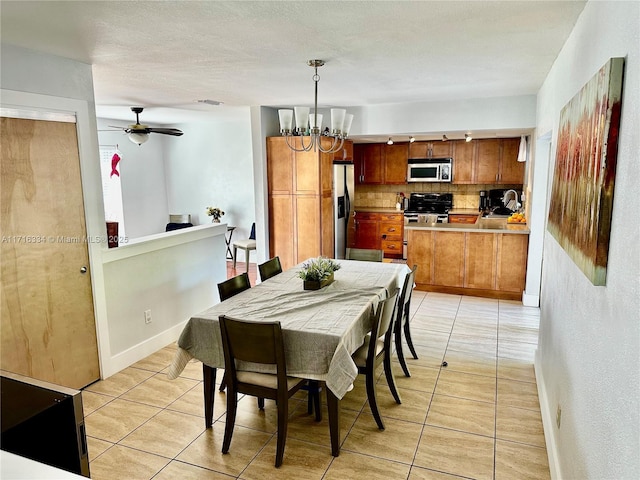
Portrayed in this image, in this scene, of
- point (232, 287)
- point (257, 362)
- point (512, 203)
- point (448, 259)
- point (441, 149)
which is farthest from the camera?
point (441, 149)

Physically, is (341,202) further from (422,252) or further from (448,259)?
(448,259)

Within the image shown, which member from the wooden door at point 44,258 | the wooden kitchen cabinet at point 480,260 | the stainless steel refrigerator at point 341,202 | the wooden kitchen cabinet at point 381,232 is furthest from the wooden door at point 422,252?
the wooden door at point 44,258

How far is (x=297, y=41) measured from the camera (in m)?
2.68

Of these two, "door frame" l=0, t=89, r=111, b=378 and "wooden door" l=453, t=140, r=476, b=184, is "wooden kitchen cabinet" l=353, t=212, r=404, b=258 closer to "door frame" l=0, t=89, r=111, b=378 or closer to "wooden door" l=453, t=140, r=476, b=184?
"wooden door" l=453, t=140, r=476, b=184

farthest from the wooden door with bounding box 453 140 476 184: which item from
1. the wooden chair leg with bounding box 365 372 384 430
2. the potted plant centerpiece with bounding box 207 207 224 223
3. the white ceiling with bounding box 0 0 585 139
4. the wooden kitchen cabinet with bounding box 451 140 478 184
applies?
the wooden chair leg with bounding box 365 372 384 430

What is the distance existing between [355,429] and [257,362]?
87 centimetres

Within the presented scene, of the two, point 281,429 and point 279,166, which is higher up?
point 279,166

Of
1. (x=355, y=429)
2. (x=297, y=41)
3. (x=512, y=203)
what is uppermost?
(x=297, y=41)

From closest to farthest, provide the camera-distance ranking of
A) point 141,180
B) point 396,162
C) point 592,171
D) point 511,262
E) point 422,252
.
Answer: point 592,171
point 511,262
point 422,252
point 141,180
point 396,162

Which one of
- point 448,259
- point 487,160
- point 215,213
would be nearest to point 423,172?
point 487,160

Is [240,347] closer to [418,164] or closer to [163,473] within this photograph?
[163,473]

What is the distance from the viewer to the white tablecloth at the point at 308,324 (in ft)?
7.78

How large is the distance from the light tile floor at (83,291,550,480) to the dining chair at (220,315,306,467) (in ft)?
0.67

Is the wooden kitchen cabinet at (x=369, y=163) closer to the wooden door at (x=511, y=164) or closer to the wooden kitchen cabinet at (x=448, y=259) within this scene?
the wooden door at (x=511, y=164)
